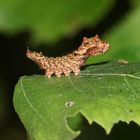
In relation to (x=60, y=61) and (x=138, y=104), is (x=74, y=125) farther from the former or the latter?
(x=138, y=104)

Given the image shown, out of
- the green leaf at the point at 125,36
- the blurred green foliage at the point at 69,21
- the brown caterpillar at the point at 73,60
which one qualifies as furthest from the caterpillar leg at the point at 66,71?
the blurred green foliage at the point at 69,21

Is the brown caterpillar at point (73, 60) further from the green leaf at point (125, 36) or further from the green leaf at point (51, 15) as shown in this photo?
the green leaf at point (51, 15)

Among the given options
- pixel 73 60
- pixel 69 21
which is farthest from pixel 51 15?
pixel 73 60

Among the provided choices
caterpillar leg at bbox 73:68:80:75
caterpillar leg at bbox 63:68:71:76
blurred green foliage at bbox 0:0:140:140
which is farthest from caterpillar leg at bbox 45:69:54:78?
blurred green foliage at bbox 0:0:140:140

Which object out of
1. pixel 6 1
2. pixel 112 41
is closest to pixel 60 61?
pixel 112 41

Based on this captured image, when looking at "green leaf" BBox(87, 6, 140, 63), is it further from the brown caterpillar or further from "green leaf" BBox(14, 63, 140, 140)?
"green leaf" BBox(14, 63, 140, 140)
